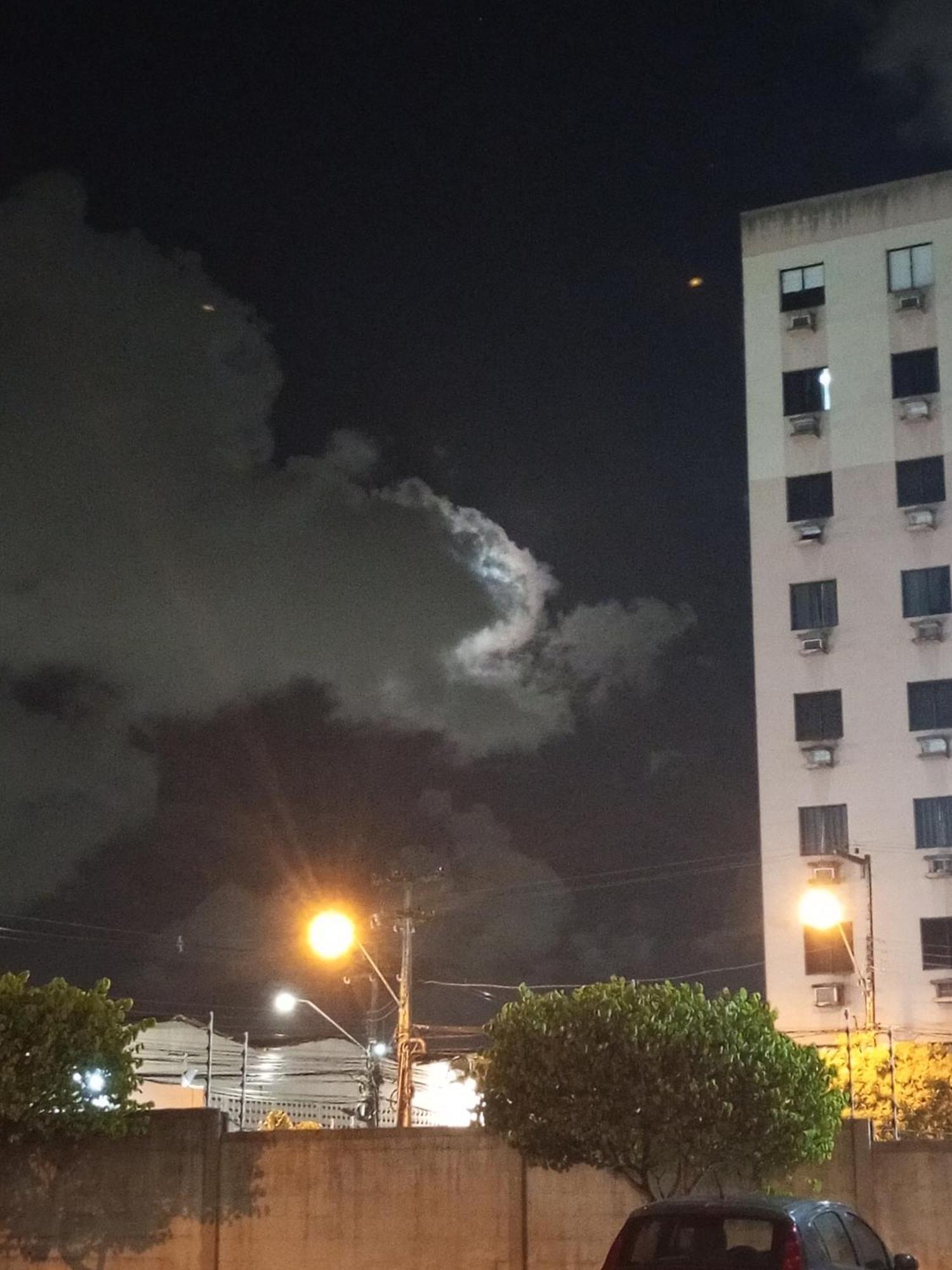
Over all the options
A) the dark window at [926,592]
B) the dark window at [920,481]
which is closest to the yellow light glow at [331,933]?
the dark window at [926,592]

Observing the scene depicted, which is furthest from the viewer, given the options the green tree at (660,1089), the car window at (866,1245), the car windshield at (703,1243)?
the green tree at (660,1089)

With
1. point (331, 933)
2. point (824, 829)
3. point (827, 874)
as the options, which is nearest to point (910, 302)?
point (824, 829)

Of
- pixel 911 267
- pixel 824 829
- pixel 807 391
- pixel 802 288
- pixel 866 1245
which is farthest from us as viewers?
pixel 802 288

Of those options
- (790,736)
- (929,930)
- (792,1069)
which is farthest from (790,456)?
(792,1069)

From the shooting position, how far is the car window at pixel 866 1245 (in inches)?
570

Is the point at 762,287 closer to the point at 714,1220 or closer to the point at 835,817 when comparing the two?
the point at 835,817

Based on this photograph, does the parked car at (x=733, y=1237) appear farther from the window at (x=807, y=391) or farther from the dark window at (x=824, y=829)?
the window at (x=807, y=391)

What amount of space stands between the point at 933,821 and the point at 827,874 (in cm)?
404

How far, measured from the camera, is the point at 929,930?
5703cm

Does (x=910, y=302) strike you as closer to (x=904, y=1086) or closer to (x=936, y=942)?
(x=936, y=942)

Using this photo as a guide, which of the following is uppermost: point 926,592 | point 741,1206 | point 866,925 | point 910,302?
point 910,302

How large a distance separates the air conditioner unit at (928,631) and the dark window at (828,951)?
1028cm

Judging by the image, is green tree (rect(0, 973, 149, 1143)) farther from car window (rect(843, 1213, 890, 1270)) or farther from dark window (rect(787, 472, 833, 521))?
dark window (rect(787, 472, 833, 521))

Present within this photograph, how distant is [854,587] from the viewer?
200 ft
